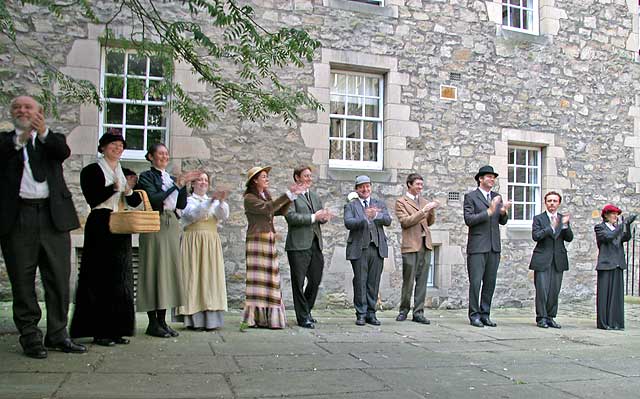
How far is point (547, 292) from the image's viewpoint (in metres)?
8.09

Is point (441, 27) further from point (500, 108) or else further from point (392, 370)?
point (392, 370)

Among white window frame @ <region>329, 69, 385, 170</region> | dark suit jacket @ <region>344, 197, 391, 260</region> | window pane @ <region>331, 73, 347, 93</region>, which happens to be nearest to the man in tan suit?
dark suit jacket @ <region>344, 197, 391, 260</region>

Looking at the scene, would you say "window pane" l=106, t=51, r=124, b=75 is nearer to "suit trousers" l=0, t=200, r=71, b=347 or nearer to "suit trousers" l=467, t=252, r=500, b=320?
"suit trousers" l=0, t=200, r=71, b=347

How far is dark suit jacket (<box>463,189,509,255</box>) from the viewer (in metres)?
7.83

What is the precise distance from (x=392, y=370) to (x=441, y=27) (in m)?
7.17

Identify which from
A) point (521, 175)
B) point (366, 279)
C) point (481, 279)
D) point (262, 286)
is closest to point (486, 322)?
point (481, 279)

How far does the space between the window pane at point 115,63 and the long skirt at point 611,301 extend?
7.16 meters

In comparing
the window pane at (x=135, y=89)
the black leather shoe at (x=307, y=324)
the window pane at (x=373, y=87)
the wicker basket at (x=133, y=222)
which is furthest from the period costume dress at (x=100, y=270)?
the window pane at (x=373, y=87)

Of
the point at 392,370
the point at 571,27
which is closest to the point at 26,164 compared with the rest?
the point at 392,370

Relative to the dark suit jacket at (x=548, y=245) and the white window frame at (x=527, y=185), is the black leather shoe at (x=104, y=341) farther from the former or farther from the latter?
the white window frame at (x=527, y=185)

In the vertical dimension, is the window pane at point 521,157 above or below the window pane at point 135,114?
below

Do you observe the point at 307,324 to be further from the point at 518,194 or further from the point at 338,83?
the point at 518,194

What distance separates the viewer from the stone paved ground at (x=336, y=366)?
401 cm

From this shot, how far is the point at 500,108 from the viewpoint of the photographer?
10.8 meters
